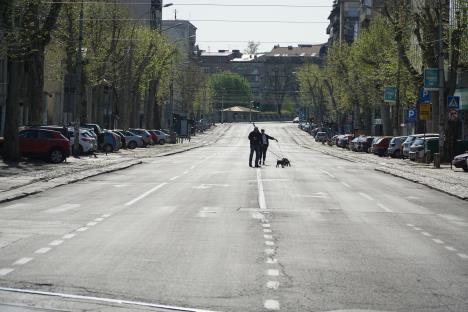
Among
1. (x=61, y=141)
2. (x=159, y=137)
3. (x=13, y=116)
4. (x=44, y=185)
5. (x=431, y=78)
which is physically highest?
(x=431, y=78)

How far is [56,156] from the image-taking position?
46062 mm

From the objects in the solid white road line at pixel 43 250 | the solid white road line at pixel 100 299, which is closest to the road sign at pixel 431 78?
the solid white road line at pixel 43 250

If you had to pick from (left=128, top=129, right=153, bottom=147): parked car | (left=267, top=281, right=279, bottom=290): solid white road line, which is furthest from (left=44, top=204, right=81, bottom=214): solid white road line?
(left=128, top=129, right=153, bottom=147): parked car

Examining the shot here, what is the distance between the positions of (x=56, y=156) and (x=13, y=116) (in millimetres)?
3733

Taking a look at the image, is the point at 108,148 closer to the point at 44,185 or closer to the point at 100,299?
the point at 44,185

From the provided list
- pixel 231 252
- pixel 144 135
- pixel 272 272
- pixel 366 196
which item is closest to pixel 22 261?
pixel 231 252

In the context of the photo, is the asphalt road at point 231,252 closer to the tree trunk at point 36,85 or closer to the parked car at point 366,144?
the tree trunk at point 36,85

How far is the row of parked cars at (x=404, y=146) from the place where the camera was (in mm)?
55062

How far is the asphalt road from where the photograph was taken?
986 centimetres

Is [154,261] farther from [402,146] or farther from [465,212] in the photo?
[402,146]

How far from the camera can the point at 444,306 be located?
31.7 feet

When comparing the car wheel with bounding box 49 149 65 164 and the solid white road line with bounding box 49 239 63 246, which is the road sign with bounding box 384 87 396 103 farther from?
the solid white road line with bounding box 49 239 63 246

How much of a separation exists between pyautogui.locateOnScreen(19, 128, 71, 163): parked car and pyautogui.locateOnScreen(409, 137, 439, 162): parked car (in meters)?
20.8

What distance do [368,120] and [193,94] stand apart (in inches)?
2082
